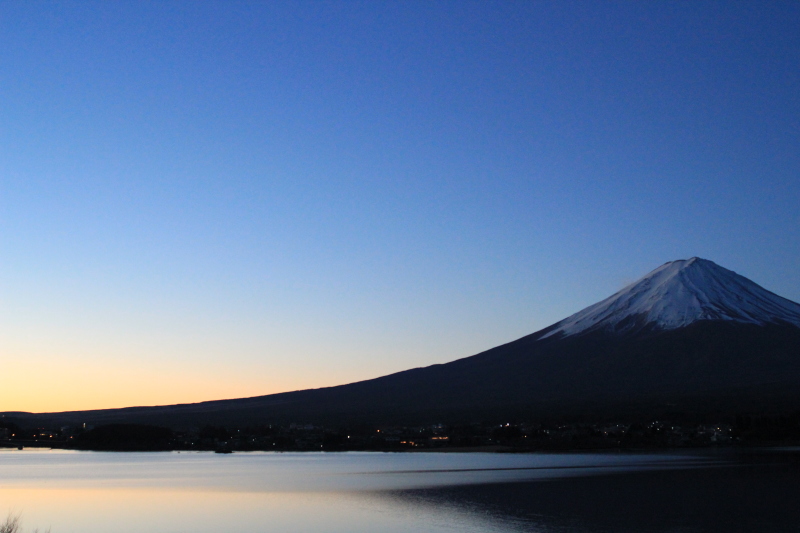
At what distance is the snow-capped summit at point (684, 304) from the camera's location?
11375cm

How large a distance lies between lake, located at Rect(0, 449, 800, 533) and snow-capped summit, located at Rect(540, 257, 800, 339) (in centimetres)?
6463

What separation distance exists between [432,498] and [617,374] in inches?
2724

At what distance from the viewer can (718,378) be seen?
9375 cm

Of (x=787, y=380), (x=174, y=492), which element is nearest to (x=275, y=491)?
(x=174, y=492)

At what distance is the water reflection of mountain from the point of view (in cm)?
2309

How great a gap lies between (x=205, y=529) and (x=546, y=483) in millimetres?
14896

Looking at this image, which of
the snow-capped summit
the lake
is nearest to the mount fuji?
the snow-capped summit

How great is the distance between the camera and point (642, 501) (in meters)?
28.0

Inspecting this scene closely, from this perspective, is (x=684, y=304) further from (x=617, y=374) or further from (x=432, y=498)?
(x=432, y=498)

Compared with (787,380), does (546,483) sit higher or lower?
lower

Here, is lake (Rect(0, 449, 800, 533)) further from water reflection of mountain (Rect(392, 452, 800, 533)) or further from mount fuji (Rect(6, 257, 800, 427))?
mount fuji (Rect(6, 257, 800, 427))

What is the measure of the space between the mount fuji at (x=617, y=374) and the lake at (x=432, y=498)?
113 feet

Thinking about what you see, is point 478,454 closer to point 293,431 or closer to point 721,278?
point 293,431

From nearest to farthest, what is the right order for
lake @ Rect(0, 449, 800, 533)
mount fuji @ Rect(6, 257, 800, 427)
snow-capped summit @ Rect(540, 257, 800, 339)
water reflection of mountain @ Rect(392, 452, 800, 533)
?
water reflection of mountain @ Rect(392, 452, 800, 533) → lake @ Rect(0, 449, 800, 533) → mount fuji @ Rect(6, 257, 800, 427) → snow-capped summit @ Rect(540, 257, 800, 339)
